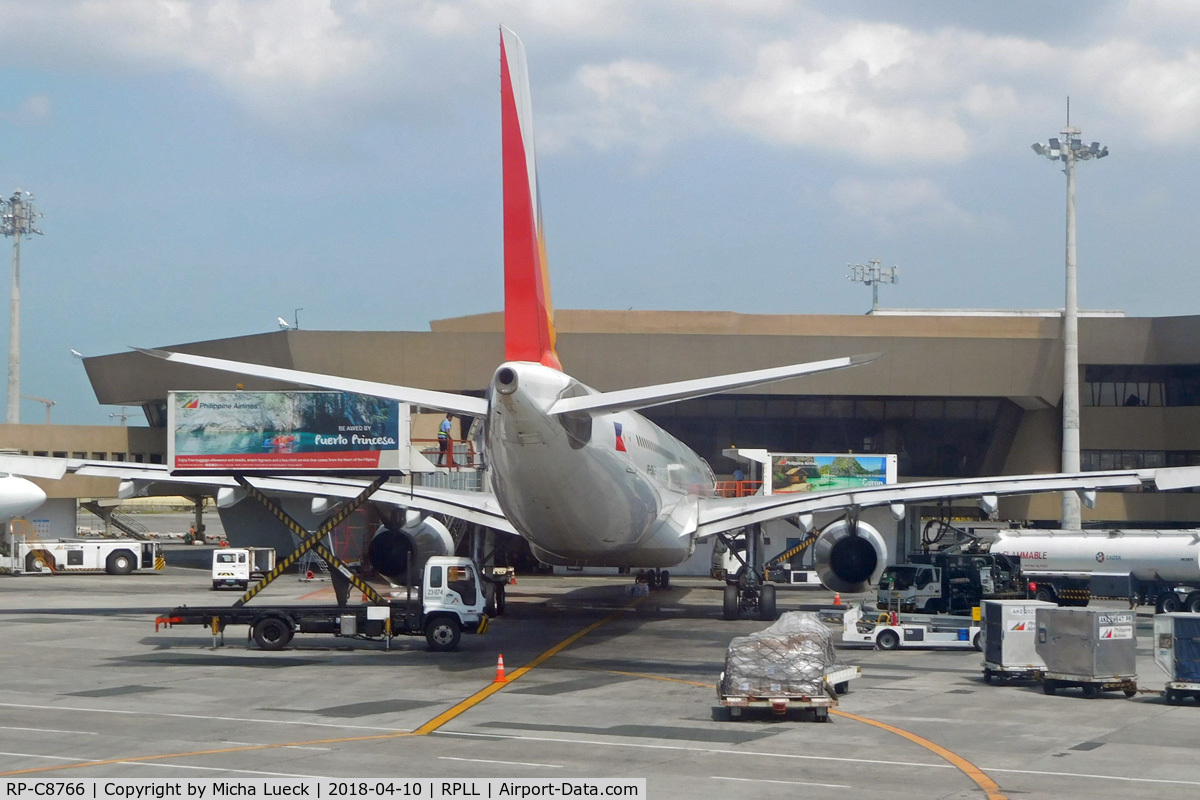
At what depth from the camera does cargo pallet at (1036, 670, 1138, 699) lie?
23359 millimetres

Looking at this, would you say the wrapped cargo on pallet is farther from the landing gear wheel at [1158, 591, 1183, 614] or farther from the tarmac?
the landing gear wheel at [1158, 591, 1183, 614]

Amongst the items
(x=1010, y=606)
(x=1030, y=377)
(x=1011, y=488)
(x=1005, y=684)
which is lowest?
(x=1005, y=684)

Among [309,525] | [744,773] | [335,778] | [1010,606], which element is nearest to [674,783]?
[744,773]

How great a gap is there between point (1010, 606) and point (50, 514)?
2316 inches

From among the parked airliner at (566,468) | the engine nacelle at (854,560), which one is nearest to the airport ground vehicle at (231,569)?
the parked airliner at (566,468)

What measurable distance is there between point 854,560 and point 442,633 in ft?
45.3

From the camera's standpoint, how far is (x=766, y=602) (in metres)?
38.0

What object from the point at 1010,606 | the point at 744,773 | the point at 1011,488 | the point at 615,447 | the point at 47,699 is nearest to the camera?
the point at 744,773

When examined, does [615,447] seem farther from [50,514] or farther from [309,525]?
[50,514]

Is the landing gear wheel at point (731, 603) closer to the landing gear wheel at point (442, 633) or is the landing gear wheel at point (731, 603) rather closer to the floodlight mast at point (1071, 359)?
the landing gear wheel at point (442, 633)

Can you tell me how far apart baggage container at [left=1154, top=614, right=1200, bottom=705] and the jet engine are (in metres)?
19.9

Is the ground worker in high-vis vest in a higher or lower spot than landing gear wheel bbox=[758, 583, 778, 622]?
higher

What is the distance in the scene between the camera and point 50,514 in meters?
68.8

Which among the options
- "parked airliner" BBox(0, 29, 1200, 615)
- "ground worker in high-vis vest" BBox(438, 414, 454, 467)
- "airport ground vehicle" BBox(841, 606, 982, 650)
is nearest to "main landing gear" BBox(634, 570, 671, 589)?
"ground worker in high-vis vest" BBox(438, 414, 454, 467)
